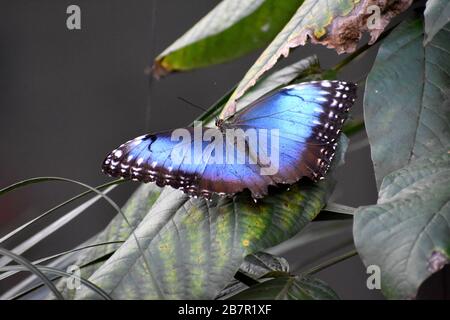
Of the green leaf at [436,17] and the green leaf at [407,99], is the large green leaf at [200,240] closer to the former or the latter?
the green leaf at [407,99]

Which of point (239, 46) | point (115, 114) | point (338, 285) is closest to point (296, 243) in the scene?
point (239, 46)

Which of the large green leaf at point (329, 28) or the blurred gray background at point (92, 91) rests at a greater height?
the large green leaf at point (329, 28)

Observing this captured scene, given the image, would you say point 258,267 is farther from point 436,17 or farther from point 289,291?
point 436,17

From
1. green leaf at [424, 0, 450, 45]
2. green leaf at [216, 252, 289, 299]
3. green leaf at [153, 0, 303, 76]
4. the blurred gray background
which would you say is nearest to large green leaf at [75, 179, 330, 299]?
green leaf at [216, 252, 289, 299]

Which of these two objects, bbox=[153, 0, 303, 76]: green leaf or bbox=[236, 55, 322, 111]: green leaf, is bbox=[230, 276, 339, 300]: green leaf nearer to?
bbox=[236, 55, 322, 111]: green leaf

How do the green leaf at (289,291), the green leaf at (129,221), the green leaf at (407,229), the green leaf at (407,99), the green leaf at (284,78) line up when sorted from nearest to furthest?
the green leaf at (407,229) < the green leaf at (289,291) < the green leaf at (407,99) < the green leaf at (129,221) < the green leaf at (284,78)

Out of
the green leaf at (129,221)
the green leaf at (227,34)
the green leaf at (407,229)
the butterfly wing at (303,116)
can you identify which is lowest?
the green leaf at (129,221)

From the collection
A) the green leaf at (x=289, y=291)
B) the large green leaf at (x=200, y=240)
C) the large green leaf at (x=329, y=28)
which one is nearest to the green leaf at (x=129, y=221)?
the large green leaf at (x=200, y=240)

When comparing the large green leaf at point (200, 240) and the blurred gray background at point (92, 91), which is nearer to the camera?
the large green leaf at point (200, 240)
